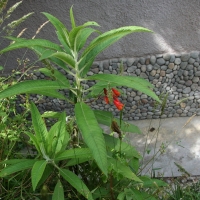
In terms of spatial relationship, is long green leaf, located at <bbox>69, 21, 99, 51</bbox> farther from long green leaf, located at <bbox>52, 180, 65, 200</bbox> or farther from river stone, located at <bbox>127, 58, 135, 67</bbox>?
river stone, located at <bbox>127, 58, 135, 67</bbox>

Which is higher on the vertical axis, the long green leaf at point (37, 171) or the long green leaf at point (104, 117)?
the long green leaf at point (104, 117)

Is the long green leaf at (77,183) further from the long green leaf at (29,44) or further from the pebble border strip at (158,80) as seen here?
the pebble border strip at (158,80)

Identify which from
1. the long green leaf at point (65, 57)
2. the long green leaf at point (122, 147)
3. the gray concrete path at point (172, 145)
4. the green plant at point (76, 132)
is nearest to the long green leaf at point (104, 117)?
the green plant at point (76, 132)

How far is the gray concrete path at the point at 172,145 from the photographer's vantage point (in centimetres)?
401

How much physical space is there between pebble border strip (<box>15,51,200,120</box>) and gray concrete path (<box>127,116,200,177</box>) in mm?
163

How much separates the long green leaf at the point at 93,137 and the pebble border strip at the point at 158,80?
238 centimetres

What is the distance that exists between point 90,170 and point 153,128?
91.0 inches

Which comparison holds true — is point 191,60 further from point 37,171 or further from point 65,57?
point 37,171

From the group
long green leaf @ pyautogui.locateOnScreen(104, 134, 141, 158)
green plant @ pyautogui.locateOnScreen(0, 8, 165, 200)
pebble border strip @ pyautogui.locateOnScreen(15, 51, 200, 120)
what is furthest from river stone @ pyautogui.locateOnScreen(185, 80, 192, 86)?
long green leaf @ pyautogui.locateOnScreen(104, 134, 141, 158)

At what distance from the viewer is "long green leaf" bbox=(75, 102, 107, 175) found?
181 centimetres

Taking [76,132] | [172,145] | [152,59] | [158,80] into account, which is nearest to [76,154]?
[76,132]

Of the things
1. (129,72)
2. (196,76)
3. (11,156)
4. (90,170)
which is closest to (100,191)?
(90,170)

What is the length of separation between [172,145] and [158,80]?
0.84 metres

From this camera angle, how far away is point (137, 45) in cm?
441
